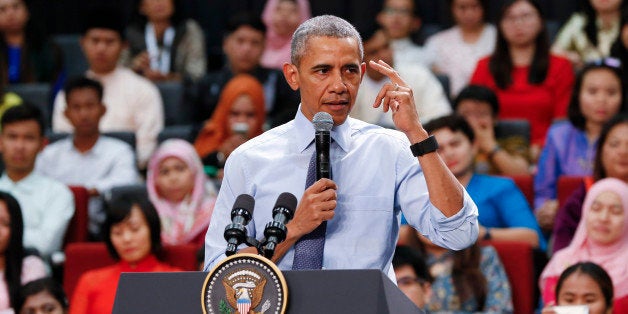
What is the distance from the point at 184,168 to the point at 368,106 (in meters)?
1.14

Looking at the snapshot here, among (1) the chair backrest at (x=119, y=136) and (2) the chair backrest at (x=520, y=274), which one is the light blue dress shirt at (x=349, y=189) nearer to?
(2) the chair backrest at (x=520, y=274)

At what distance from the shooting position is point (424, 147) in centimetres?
258

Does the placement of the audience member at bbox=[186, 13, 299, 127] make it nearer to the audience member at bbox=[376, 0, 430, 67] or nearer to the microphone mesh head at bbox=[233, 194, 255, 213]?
the audience member at bbox=[376, 0, 430, 67]

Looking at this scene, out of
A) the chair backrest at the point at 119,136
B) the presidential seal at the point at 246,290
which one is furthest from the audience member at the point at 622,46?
the presidential seal at the point at 246,290

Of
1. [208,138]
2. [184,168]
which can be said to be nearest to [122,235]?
[184,168]

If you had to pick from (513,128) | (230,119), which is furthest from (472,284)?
(230,119)

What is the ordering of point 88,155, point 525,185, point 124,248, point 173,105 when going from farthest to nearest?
1. point 173,105
2. point 88,155
3. point 525,185
4. point 124,248

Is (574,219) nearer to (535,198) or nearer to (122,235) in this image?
(535,198)

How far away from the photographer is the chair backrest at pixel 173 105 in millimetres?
6824

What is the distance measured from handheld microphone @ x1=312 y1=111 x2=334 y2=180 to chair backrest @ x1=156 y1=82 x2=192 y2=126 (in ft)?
14.2

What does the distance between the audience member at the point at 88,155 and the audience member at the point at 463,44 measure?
1.83m

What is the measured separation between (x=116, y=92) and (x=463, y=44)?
1847mm

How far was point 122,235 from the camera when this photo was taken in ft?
15.8

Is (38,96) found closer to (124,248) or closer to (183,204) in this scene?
(183,204)
